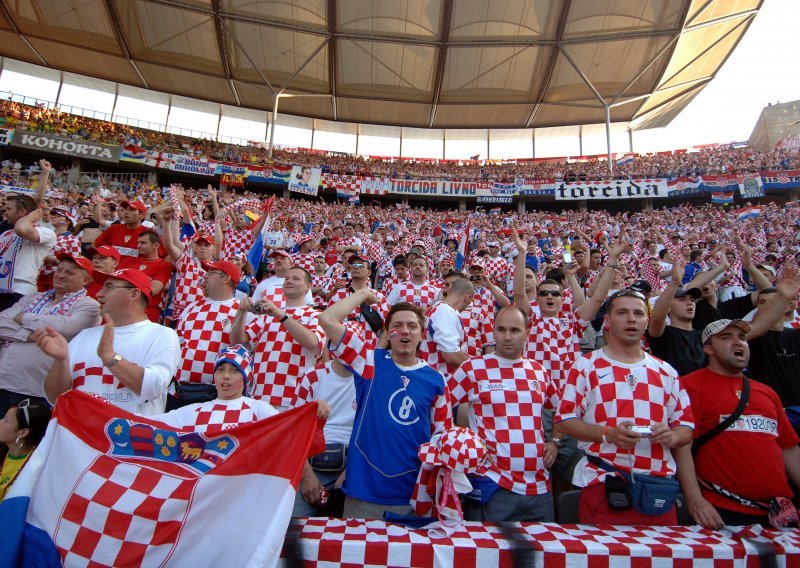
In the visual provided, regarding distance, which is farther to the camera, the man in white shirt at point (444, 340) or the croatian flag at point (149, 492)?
the man in white shirt at point (444, 340)

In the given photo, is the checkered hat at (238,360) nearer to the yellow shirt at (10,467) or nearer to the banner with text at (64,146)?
the yellow shirt at (10,467)

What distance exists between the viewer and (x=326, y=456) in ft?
9.32

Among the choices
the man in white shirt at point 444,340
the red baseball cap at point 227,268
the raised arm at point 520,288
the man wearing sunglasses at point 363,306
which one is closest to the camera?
the man in white shirt at point 444,340

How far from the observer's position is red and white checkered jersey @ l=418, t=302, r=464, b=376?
3.79 metres

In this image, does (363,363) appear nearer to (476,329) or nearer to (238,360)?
(238,360)

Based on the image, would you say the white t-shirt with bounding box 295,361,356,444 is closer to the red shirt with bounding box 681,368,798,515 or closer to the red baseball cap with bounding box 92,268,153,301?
the red baseball cap with bounding box 92,268,153,301

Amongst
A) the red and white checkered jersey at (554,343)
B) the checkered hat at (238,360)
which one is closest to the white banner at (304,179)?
the red and white checkered jersey at (554,343)

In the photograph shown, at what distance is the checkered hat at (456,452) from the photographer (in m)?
2.22

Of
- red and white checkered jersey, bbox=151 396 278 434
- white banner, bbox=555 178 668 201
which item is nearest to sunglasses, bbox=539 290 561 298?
red and white checkered jersey, bbox=151 396 278 434

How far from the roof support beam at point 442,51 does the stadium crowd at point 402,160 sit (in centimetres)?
492

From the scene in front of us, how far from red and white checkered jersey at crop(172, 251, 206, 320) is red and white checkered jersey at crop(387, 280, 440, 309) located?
7.72 ft

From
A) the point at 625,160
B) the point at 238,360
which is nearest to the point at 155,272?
the point at 238,360

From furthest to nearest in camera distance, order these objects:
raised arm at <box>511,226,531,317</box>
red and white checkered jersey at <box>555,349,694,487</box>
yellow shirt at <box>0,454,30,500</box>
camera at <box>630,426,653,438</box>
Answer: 1. raised arm at <box>511,226,531,317</box>
2. red and white checkered jersey at <box>555,349,694,487</box>
3. yellow shirt at <box>0,454,30,500</box>
4. camera at <box>630,426,653,438</box>

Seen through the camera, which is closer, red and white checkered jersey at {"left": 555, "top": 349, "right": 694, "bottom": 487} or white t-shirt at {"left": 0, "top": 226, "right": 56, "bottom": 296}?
red and white checkered jersey at {"left": 555, "top": 349, "right": 694, "bottom": 487}
